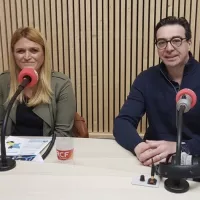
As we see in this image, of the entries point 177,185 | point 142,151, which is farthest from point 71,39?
point 177,185

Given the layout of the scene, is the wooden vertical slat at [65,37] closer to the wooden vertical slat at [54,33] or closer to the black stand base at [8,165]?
the wooden vertical slat at [54,33]

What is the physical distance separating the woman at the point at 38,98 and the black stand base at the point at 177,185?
3.56 feet

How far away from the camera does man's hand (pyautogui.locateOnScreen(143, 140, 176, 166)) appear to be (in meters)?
1.40

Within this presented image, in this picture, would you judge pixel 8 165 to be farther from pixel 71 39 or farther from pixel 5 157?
pixel 71 39

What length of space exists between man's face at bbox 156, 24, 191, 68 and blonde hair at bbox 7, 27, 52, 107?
85 centimetres

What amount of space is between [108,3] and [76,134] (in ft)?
5.55

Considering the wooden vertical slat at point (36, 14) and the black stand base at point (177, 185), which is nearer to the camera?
the black stand base at point (177, 185)

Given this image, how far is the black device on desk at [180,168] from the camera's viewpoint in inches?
41.5

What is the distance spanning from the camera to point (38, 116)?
211 centimetres

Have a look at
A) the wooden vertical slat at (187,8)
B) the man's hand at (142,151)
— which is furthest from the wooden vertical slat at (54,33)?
the man's hand at (142,151)

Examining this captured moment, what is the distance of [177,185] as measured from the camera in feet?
3.67

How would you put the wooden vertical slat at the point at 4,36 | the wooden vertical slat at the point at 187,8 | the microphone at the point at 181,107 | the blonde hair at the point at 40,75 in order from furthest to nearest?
the wooden vertical slat at the point at 4,36 < the wooden vertical slat at the point at 187,8 < the blonde hair at the point at 40,75 < the microphone at the point at 181,107

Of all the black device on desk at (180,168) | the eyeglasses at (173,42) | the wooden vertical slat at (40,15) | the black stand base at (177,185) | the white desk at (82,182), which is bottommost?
the white desk at (82,182)

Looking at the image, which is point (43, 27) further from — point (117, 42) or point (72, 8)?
point (117, 42)
